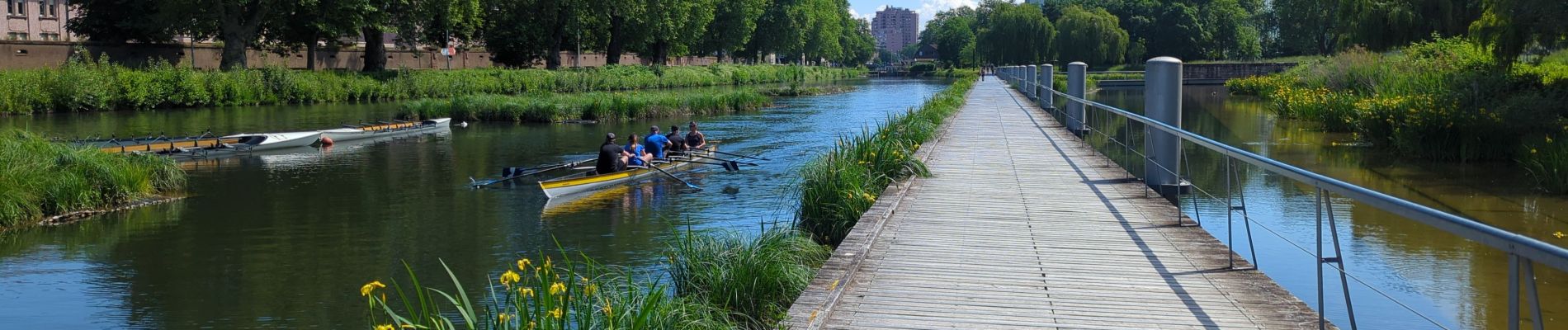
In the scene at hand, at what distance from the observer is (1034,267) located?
23.9ft

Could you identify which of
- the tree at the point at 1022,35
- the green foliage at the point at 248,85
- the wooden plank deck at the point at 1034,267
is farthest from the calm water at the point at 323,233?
the tree at the point at 1022,35

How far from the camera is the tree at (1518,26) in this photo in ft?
62.6

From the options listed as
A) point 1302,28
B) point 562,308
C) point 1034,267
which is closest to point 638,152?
point 1034,267

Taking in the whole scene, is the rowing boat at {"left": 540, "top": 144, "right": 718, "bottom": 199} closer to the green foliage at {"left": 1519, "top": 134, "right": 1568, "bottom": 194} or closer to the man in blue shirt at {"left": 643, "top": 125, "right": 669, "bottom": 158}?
the man in blue shirt at {"left": 643, "top": 125, "right": 669, "bottom": 158}

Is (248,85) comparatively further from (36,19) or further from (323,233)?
(323,233)

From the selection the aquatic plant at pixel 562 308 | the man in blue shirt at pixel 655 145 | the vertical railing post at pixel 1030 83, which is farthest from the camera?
the vertical railing post at pixel 1030 83

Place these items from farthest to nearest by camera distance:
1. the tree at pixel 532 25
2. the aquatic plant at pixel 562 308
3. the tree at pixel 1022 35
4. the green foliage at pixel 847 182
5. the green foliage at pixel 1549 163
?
the tree at pixel 1022 35
the tree at pixel 532 25
the green foliage at pixel 1549 163
the green foliage at pixel 847 182
the aquatic plant at pixel 562 308

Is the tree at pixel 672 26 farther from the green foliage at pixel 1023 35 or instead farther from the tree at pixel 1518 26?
the tree at pixel 1518 26

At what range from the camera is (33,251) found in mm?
12867

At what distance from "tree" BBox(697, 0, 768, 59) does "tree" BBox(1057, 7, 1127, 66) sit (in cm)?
2156

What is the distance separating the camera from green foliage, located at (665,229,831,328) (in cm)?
784

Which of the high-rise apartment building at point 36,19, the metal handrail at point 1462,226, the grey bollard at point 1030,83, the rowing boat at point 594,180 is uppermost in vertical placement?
the high-rise apartment building at point 36,19

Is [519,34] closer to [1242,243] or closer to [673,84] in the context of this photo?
[673,84]

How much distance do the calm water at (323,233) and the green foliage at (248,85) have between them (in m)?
17.2
